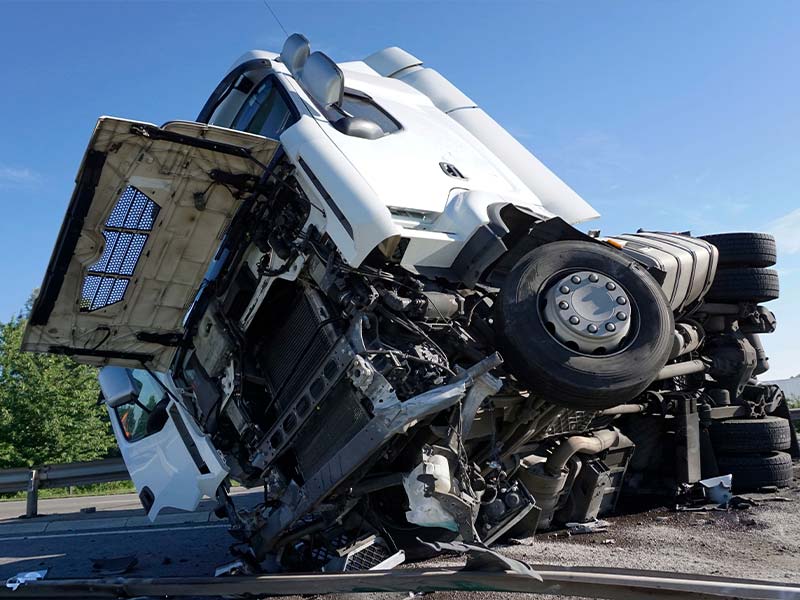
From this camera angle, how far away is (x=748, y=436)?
5539 mm

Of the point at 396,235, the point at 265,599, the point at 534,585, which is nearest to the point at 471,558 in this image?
the point at 534,585

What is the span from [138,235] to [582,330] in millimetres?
2646

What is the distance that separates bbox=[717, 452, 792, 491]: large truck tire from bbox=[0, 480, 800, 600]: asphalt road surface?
4.3 inches

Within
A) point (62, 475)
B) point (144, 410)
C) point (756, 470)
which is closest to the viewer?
point (144, 410)

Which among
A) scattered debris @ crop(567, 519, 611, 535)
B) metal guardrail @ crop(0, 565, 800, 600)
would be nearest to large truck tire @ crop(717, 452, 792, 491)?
scattered debris @ crop(567, 519, 611, 535)

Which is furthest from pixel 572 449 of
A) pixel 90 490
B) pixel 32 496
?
pixel 90 490

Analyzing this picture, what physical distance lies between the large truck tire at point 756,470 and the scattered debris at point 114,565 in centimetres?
454

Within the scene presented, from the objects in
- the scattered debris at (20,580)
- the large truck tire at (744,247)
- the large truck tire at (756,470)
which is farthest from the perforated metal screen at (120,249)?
the large truck tire at (756,470)

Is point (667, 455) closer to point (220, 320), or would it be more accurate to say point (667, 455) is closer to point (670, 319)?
point (670, 319)

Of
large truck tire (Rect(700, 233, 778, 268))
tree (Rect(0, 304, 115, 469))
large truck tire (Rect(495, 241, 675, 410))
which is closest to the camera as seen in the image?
large truck tire (Rect(495, 241, 675, 410))

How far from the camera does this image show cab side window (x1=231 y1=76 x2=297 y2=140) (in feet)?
13.9

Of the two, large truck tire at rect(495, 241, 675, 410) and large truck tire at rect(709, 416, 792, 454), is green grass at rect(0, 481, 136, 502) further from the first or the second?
large truck tire at rect(495, 241, 675, 410)

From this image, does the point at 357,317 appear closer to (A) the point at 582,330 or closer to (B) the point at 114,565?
(A) the point at 582,330

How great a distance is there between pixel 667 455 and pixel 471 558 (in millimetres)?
3109
